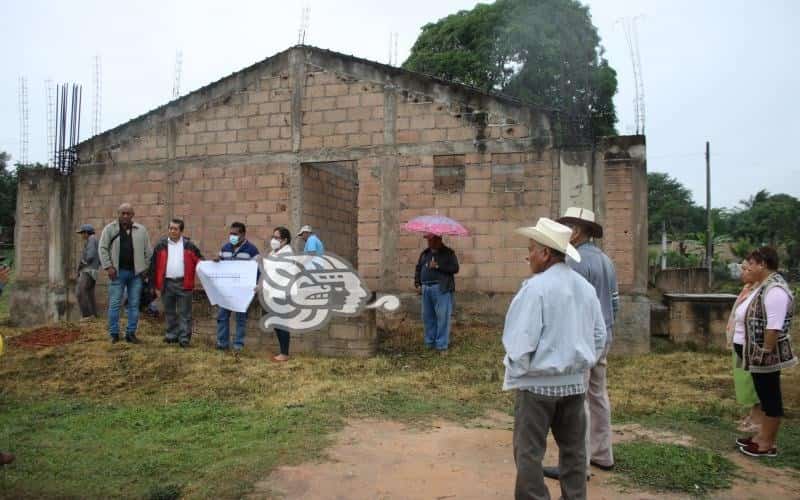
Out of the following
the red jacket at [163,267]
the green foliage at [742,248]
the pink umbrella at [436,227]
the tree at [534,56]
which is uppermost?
the tree at [534,56]

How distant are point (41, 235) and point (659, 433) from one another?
11.6 metres

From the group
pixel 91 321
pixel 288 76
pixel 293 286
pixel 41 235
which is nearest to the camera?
pixel 293 286

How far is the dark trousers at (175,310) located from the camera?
8.26 meters

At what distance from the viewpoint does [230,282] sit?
8.51 metres

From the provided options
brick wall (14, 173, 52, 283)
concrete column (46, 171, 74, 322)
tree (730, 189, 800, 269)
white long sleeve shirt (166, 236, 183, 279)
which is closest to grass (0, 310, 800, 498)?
white long sleeve shirt (166, 236, 183, 279)

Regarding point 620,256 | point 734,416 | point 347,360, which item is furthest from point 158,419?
point 620,256

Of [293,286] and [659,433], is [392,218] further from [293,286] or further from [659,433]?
[659,433]

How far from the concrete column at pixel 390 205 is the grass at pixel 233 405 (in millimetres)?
1357

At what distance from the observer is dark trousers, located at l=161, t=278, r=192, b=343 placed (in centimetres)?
826

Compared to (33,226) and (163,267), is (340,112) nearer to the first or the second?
(163,267)

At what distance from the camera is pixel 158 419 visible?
543cm

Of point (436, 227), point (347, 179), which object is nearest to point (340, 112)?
point (347, 179)

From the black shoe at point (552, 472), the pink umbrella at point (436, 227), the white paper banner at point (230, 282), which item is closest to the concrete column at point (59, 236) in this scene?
the white paper banner at point (230, 282)

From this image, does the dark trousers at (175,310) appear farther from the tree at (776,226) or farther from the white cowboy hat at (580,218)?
the tree at (776,226)
